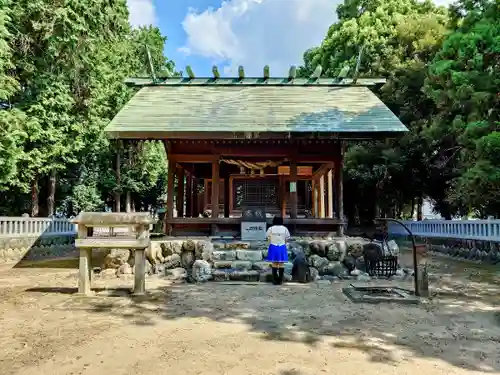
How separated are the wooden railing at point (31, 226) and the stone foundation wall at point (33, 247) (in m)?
0.18

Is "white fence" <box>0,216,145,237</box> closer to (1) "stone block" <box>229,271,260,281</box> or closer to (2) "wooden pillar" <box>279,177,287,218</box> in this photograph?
(2) "wooden pillar" <box>279,177,287,218</box>

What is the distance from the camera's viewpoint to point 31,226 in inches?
605

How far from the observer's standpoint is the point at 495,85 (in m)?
11.6

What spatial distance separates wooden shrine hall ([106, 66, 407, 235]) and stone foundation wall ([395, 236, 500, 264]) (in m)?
4.69

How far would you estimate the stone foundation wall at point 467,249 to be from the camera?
1214cm

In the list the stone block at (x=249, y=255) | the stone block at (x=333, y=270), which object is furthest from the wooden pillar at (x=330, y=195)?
the stone block at (x=249, y=255)

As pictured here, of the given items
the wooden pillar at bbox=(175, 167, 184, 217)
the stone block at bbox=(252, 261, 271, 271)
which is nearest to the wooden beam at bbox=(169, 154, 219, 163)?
the wooden pillar at bbox=(175, 167, 184, 217)

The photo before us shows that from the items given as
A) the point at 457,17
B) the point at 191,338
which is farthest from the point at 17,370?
the point at 457,17

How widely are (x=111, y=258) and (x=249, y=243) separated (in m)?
3.75

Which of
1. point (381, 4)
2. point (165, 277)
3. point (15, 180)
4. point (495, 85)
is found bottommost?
point (165, 277)

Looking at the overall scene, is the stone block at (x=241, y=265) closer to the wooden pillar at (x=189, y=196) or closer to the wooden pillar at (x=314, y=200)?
the wooden pillar at (x=189, y=196)

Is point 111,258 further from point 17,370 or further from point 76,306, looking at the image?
point 17,370

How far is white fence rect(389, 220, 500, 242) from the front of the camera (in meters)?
12.0

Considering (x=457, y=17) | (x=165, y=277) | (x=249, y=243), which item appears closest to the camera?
(x=165, y=277)
